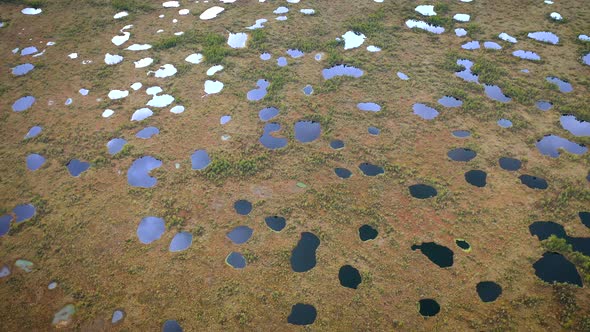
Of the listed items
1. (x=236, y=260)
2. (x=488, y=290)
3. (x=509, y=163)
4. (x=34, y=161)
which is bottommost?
(x=34, y=161)

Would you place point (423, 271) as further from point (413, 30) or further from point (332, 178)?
point (413, 30)

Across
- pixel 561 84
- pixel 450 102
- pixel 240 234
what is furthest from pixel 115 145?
pixel 561 84

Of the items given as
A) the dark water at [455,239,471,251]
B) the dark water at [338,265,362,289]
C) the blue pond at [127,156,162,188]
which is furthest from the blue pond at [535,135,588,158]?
the blue pond at [127,156,162,188]

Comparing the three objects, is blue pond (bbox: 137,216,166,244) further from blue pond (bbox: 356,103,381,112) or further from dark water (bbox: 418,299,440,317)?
blue pond (bbox: 356,103,381,112)

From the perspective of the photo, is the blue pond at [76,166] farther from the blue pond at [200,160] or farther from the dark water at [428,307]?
the dark water at [428,307]

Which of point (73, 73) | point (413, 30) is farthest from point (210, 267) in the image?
point (413, 30)

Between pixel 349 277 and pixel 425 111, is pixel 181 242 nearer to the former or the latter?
pixel 349 277
